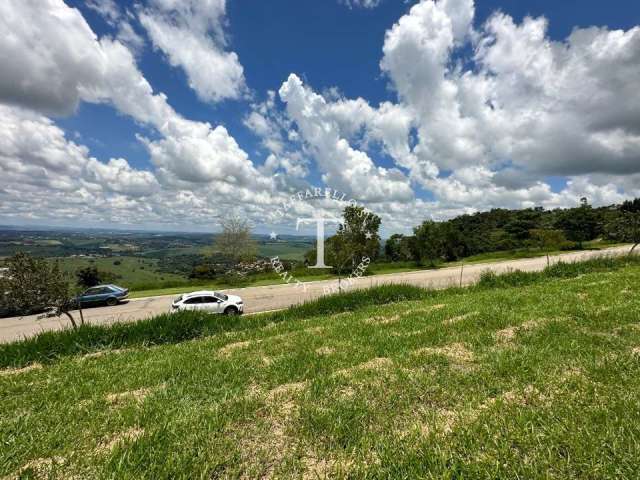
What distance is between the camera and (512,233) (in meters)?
81.2

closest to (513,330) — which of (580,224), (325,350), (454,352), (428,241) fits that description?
(454,352)

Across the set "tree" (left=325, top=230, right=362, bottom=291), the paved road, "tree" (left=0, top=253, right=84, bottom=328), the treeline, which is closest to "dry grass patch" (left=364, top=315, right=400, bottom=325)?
the paved road

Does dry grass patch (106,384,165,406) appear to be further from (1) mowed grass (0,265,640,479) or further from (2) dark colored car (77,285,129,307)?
(2) dark colored car (77,285,129,307)

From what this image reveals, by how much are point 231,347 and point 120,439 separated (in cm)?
380

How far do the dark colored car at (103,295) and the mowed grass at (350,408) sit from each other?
58.3 ft

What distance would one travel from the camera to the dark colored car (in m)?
21.4

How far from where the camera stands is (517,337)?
6.19 metres

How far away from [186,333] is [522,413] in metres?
8.68

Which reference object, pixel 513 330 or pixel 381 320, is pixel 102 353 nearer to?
pixel 381 320

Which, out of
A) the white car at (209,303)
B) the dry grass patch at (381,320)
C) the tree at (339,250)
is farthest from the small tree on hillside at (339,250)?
the dry grass patch at (381,320)

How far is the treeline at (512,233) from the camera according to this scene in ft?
118

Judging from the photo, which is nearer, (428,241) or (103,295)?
(103,295)

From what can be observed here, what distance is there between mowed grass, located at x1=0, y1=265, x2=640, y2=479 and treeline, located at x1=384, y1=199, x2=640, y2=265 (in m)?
31.1

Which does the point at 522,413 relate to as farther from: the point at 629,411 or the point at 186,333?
the point at 186,333
